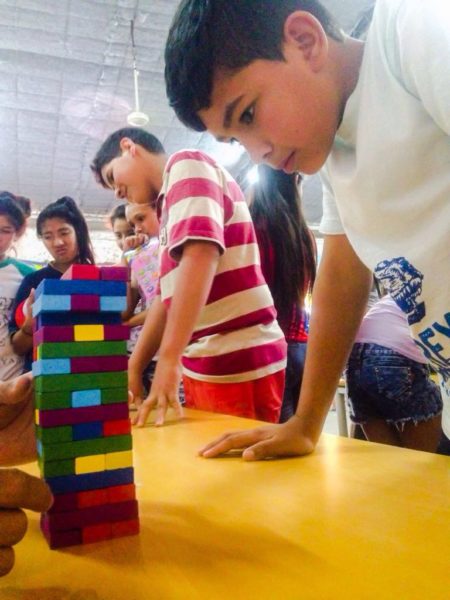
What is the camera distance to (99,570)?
326 mm

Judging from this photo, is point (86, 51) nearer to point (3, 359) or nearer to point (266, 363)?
point (3, 359)

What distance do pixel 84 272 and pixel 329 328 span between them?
426mm

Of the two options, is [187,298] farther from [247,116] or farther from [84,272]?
[84,272]

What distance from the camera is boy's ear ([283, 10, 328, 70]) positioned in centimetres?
55

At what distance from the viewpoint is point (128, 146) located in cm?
122

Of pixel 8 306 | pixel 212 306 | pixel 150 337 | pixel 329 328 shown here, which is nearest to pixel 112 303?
pixel 329 328

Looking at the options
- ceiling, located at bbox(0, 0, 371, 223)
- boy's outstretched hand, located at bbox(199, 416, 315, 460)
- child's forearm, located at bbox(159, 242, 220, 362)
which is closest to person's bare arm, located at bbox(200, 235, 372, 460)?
boy's outstretched hand, located at bbox(199, 416, 315, 460)

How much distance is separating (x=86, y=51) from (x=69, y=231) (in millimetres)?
1853

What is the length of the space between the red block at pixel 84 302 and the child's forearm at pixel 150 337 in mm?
723

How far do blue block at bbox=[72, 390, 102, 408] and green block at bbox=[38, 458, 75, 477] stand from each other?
4cm

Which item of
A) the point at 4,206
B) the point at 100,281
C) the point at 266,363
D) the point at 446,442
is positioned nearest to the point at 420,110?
the point at 100,281

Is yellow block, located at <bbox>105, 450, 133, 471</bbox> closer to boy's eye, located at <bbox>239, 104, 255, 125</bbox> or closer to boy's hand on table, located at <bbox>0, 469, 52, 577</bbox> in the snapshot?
boy's hand on table, located at <bbox>0, 469, 52, 577</bbox>

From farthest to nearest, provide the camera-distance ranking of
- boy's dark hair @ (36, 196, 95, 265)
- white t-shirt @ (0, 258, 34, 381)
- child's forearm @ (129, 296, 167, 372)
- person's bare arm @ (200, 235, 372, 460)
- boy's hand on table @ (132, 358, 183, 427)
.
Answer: boy's dark hair @ (36, 196, 95, 265), white t-shirt @ (0, 258, 34, 381), child's forearm @ (129, 296, 167, 372), boy's hand on table @ (132, 358, 183, 427), person's bare arm @ (200, 235, 372, 460)

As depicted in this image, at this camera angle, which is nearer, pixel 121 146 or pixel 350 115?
pixel 350 115
